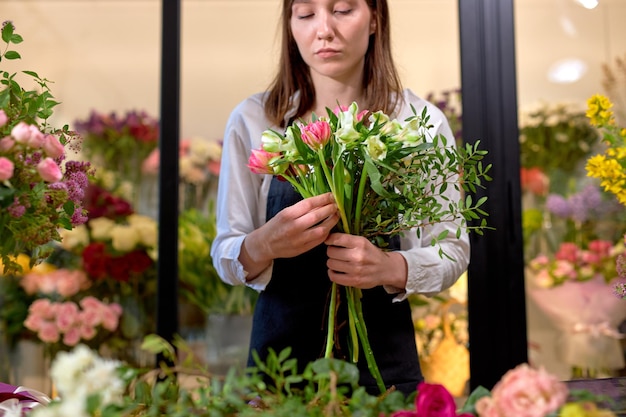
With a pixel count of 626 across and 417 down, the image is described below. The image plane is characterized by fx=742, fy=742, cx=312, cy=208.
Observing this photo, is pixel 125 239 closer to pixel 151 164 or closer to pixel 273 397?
pixel 151 164

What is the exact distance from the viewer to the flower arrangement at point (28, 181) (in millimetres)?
921

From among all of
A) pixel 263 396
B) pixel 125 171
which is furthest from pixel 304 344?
pixel 125 171

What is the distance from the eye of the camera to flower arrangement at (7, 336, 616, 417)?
27.7 inches

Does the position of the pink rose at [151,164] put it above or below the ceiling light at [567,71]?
below

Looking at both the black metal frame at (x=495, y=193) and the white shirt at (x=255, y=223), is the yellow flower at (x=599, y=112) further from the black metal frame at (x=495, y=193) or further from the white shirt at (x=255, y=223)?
the black metal frame at (x=495, y=193)

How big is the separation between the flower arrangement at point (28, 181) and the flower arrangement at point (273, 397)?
0.26m

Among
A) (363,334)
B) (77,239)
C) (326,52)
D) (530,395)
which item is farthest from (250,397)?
(77,239)

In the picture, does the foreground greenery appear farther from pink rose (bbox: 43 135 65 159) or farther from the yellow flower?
the yellow flower

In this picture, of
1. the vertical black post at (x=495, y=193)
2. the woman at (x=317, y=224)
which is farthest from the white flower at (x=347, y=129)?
the vertical black post at (x=495, y=193)

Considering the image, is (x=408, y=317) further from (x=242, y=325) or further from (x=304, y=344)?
(x=242, y=325)

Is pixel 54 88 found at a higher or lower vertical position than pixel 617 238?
higher

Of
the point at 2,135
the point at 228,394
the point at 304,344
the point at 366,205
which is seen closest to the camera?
the point at 228,394

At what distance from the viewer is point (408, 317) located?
1631mm

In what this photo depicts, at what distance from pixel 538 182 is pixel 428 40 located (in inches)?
24.8
